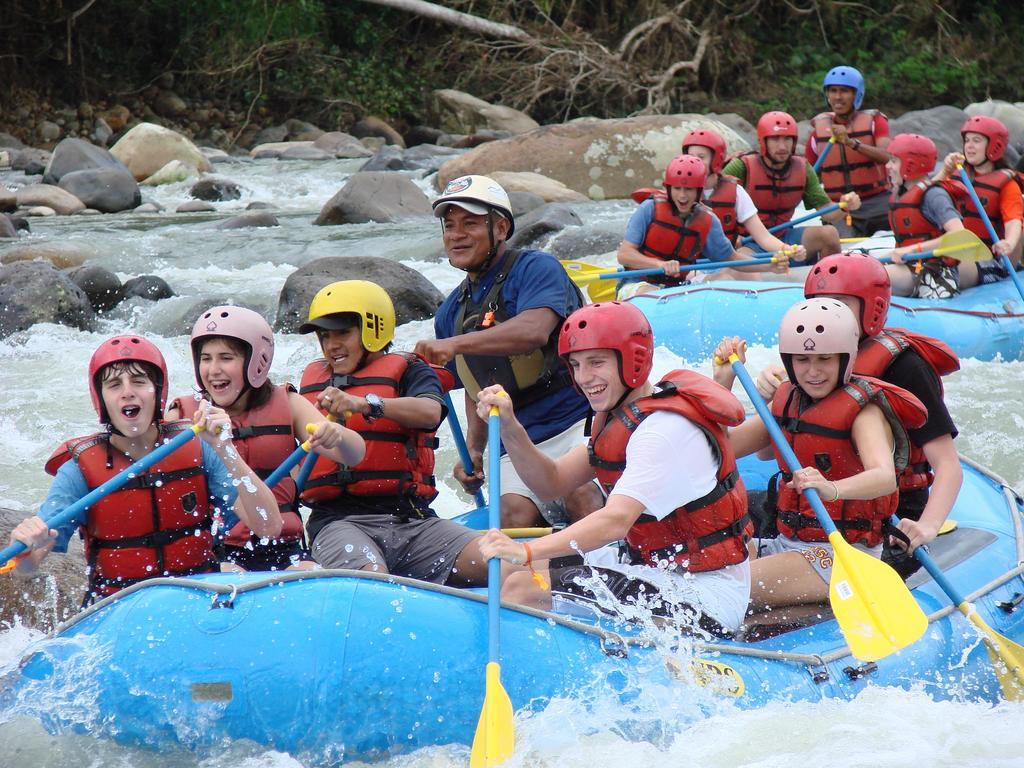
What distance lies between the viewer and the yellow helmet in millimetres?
4035

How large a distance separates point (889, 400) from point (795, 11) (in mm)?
18666

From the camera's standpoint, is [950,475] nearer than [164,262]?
Yes

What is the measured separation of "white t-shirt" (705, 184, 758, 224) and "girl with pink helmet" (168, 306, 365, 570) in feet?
16.3

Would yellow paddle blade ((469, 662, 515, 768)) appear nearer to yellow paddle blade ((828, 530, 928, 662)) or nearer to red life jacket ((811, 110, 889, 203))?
yellow paddle blade ((828, 530, 928, 662))

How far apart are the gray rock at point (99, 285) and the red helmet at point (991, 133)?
6396 millimetres

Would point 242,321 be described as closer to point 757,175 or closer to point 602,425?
point 602,425

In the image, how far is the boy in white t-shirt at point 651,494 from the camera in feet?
10.7

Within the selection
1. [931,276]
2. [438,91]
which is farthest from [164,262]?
[438,91]

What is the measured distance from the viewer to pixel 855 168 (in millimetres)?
9867

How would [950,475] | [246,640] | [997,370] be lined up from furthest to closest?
[997,370] → [950,475] → [246,640]

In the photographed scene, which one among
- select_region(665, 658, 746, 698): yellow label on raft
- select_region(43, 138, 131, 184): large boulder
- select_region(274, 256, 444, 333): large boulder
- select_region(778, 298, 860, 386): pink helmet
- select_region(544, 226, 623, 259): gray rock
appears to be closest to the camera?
select_region(665, 658, 746, 698): yellow label on raft

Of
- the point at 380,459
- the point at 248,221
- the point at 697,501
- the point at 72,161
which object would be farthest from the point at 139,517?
the point at 72,161

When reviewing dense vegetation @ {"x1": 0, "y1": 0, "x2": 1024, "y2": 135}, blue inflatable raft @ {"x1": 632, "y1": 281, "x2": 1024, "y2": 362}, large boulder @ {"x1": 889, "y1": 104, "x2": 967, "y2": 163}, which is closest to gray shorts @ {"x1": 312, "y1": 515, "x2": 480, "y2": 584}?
blue inflatable raft @ {"x1": 632, "y1": 281, "x2": 1024, "y2": 362}

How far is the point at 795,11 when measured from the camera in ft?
68.9
